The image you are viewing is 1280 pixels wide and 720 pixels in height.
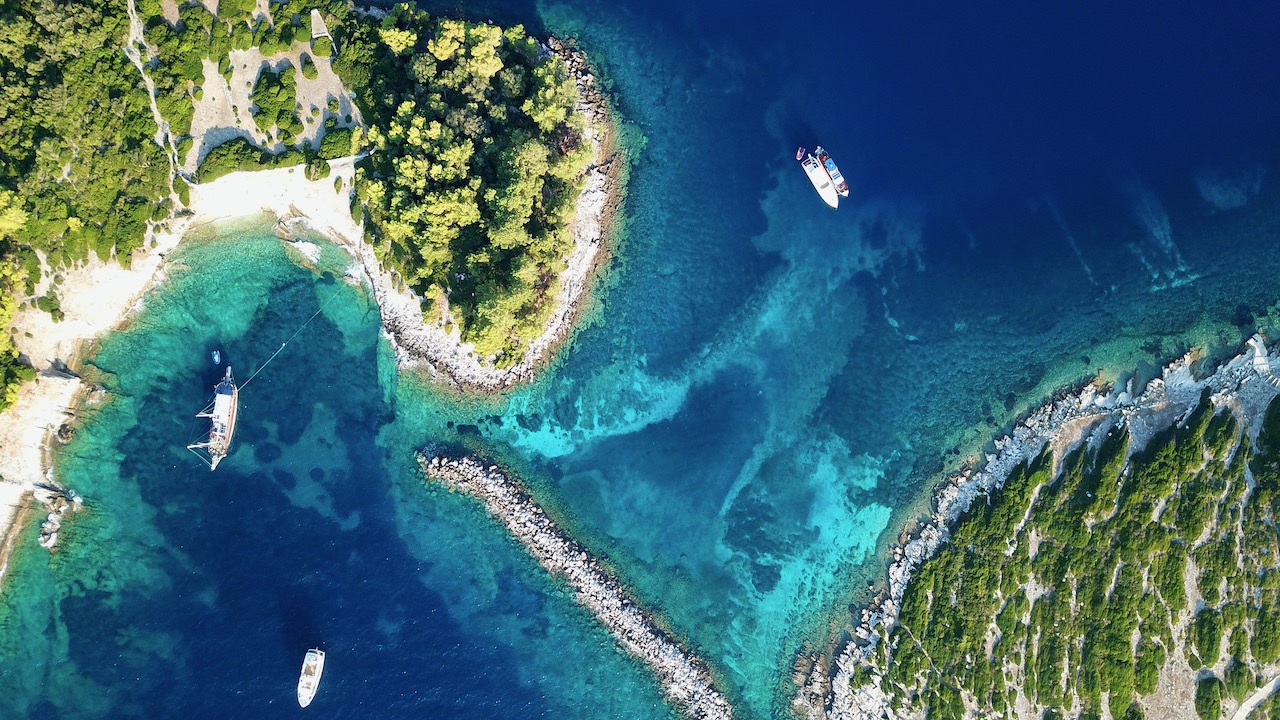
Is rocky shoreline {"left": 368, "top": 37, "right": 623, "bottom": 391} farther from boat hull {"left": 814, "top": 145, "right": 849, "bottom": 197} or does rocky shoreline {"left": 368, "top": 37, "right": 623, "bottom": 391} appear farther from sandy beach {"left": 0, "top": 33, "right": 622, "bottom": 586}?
boat hull {"left": 814, "top": 145, "right": 849, "bottom": 197}

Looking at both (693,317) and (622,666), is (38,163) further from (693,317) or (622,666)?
(622,666)

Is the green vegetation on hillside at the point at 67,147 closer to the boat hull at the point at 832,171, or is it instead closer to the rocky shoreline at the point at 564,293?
the rocky shoreline at the point at 564,293

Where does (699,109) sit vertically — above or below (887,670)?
above

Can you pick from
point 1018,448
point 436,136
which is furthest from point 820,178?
point 436,136

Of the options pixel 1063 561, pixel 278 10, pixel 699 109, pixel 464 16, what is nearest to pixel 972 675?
pixel 1063 561

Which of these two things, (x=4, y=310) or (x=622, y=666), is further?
(x=622, y=666)

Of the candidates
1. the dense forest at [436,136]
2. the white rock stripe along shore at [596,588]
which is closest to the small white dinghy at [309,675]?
the white rock stripe along shore at [596,588]
